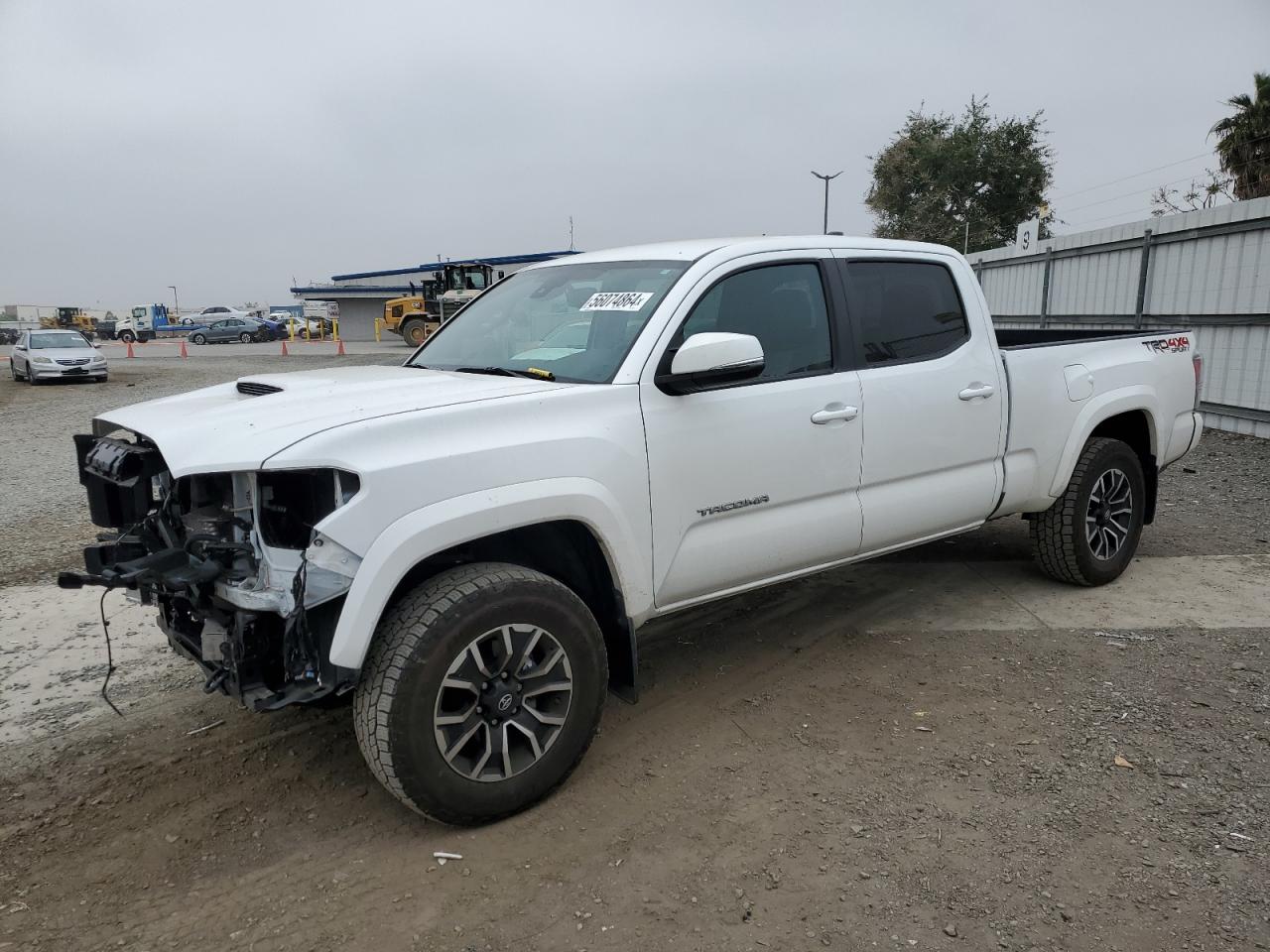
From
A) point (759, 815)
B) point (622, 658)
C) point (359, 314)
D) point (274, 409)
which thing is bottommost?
point (759, 815)

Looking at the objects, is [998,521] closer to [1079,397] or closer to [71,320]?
[1079,397]

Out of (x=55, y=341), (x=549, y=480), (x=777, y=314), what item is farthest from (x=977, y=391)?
(x=55, y=341)

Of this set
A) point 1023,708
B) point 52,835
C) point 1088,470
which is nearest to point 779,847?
point 1023,708

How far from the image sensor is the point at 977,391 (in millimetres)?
4180

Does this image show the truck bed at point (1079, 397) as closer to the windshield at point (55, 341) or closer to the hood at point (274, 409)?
the hood at point (274, 409)

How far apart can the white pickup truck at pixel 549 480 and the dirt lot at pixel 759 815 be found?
366 millimetres

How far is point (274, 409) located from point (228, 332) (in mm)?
49064

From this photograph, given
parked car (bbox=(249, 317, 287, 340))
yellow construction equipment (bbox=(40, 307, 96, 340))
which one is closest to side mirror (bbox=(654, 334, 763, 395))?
parked car (bbox=(249, 317, 287, 340))

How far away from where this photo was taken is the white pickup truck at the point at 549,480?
2.60 metres

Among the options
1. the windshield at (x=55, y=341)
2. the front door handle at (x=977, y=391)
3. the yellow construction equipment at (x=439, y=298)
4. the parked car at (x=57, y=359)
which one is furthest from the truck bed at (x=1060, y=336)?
the yellow construction equipment at (x=439, y=298)

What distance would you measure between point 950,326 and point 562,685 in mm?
2679

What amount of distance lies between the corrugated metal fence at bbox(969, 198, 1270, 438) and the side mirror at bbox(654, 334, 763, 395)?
336 inches

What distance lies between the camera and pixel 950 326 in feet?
14.1

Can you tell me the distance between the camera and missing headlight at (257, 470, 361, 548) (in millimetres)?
2654
